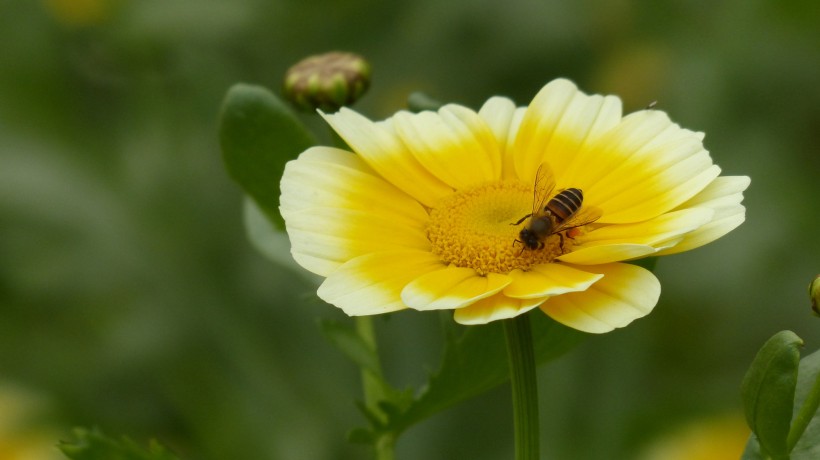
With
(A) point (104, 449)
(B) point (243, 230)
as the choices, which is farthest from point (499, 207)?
(B) point (243, 230)

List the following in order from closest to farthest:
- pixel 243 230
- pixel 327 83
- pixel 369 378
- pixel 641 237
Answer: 1. pixel 641 237
2. pixel 369 378
3. pixel 327 83
4. pixel 243 230

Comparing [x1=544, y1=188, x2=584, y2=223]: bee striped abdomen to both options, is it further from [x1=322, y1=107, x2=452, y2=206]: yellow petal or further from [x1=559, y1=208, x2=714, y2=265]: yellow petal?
[x1=322, y1=107, x2=452, y2=206]: yellow petal

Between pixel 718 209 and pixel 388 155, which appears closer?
pixel 718 209

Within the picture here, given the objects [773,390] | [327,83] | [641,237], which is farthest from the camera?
[327,83]

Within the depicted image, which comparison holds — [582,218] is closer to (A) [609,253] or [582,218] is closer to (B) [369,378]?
(A) [609,253]

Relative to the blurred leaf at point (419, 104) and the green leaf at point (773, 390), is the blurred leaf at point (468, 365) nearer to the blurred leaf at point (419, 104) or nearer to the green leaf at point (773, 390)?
the green leaf at point (773, 390)

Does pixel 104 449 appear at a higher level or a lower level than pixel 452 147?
lower
